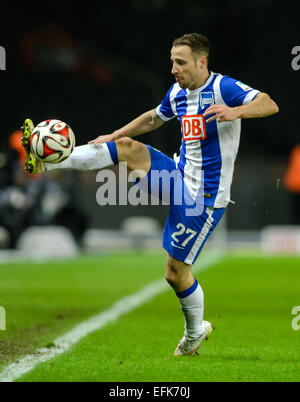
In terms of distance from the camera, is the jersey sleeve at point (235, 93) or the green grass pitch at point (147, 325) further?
the jersey sleeve at point (235, 93)

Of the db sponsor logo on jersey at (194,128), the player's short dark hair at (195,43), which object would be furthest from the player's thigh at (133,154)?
the player's short dark hair at (195,43)

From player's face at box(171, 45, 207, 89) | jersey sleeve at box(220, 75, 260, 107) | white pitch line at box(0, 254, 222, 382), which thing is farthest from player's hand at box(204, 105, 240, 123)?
white pitch line at box(0, 254, 222, 382)

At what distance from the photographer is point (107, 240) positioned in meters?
26.8

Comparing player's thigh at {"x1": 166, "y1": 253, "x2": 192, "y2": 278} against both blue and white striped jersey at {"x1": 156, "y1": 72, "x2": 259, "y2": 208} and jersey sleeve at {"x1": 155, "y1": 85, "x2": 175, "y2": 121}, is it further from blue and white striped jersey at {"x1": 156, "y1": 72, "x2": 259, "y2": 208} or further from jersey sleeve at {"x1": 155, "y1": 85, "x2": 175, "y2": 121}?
jersey sleeve at {"x1": 155, "y1": 85, "x2": 175, "y2": 121}

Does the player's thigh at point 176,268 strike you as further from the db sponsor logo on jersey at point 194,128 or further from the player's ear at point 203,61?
the player's ear at point 203,61

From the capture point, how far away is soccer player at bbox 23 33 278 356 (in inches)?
231

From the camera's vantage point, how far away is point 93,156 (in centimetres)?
581

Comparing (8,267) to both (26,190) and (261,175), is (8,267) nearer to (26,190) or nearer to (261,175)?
(26,190)

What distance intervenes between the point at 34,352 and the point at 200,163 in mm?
1870

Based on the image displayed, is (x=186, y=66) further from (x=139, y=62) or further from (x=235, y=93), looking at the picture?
(x=139, y=62)

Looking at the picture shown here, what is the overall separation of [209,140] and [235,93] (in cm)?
40

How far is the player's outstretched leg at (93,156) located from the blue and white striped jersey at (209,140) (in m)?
0.41

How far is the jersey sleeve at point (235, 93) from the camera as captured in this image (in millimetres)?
5762

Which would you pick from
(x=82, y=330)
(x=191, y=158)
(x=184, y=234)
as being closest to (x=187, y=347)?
(x=184, y=234)
